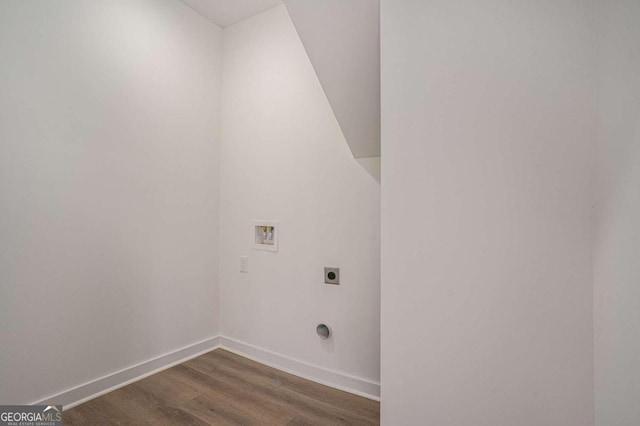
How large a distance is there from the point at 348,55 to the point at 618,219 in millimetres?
1234

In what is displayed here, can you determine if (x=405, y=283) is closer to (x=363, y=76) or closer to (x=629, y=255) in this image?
(x=629, y=255)

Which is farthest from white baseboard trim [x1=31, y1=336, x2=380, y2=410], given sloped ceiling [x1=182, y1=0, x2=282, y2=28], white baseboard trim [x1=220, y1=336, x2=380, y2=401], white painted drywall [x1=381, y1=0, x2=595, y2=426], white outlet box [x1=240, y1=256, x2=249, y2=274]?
sloped ceiling [x1=182, y1=0, x2=282, y2=28]

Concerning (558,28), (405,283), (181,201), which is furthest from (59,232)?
(558,28)

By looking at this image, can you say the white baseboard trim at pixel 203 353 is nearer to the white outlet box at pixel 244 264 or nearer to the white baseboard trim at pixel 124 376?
the white baseboard trim at pixel 124 376

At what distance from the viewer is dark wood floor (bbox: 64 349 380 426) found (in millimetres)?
1469

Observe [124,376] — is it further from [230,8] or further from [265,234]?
[230,8]

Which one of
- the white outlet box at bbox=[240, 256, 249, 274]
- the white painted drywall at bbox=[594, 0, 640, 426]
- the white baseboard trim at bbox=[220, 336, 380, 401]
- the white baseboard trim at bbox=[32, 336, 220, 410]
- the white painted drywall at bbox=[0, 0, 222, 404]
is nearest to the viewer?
the white painted drywall at bbox=[594, 0, 640, 426]

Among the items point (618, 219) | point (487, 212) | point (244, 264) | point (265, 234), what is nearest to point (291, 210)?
point (265, 234)

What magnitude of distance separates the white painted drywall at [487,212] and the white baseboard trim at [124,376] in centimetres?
169

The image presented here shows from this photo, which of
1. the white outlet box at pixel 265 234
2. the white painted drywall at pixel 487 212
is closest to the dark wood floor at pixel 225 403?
the white painted drywall at pixel 487 212

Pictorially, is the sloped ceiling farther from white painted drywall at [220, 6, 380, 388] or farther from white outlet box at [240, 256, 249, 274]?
white outlet box at [240, 256, 249, 274]

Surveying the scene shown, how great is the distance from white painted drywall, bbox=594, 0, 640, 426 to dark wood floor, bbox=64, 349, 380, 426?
3.70 ft

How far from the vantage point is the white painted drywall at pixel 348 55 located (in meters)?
1.27

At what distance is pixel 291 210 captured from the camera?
6.76 feet
